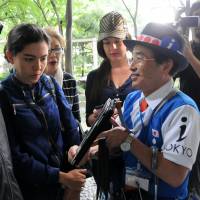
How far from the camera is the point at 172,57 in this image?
186 centimetres

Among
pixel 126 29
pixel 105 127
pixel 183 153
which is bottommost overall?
pixel 183 153

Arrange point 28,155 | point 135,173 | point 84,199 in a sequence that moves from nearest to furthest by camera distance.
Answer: point 135,173 → point 28,155 → point 84,199

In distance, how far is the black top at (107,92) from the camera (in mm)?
2691

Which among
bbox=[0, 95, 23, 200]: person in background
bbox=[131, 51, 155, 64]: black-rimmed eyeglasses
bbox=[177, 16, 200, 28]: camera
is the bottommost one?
bbox=[0, 95, 23, 200]: person in background

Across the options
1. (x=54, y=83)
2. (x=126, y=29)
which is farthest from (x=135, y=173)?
(x=126, y=29)

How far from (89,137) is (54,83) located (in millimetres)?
691

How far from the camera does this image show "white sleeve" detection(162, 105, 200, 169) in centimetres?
165

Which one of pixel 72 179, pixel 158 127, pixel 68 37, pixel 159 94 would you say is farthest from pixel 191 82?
pixel 68 37

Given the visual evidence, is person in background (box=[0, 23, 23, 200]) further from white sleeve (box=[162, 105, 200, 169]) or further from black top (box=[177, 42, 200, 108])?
black top (box=[177, 42, 200, 108])

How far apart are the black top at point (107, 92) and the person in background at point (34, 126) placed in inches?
27.9

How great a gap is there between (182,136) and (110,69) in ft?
4.58

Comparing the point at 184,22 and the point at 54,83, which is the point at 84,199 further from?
the point at 184,22

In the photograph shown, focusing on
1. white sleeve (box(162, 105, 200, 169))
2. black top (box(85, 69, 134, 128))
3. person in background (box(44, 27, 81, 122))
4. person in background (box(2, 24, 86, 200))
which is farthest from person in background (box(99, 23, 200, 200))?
person in background (box(44, 27, 81, 122))

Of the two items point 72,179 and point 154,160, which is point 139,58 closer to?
point 154,160
